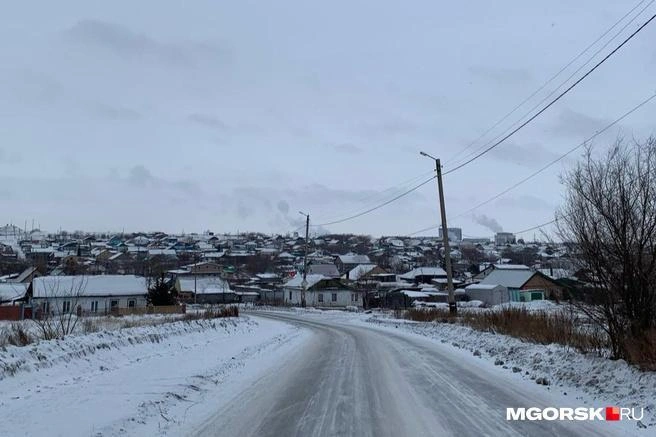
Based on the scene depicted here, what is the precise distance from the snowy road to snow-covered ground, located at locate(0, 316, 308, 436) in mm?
698

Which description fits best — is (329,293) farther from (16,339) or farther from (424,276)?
(16,339)

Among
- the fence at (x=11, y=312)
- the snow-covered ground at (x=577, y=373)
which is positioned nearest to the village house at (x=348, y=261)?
the fence at (x=11, y=312)

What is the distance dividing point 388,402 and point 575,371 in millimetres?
4181

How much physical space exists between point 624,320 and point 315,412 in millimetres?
6946

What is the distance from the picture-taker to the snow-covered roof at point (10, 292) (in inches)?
3268

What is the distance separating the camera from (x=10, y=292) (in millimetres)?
86500

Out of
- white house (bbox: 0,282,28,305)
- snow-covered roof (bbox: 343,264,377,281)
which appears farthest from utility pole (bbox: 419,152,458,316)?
snow-covered roof (bbox: 343,264,377,281)

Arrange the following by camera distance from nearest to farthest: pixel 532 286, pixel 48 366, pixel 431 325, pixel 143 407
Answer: pixel 143 407, pixel 48 366, pixel 431 325, pixel 532 286

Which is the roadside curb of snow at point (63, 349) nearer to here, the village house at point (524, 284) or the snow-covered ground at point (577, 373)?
the snow-covered ground at point (577, 373)

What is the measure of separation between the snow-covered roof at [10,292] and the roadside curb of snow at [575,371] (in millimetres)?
82225

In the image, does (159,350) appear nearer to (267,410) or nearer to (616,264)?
(267,410)

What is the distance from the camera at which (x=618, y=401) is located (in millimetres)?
9148

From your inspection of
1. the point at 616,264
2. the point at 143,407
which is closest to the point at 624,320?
the point at 616,264

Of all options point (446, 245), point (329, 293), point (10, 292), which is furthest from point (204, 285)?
point (446, 245)
